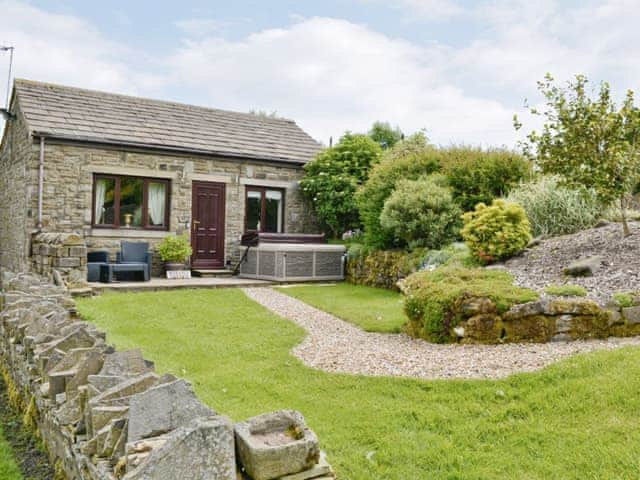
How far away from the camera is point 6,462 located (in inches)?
185

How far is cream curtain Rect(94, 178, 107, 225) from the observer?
14680 millimetres

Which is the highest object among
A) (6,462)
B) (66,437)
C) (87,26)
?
(87,26)

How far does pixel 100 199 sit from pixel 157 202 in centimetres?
150

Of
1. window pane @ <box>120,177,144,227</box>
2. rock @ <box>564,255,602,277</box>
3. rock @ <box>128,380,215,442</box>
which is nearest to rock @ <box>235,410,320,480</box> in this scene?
rock @ <box>128,380,215,442</box>

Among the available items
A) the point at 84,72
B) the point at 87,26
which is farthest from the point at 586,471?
the point at 84,72

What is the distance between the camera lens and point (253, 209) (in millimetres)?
16906

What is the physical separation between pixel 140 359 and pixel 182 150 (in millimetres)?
12279

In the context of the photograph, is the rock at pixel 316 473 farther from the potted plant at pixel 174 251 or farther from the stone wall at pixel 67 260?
the potted plant at pixel 174 251

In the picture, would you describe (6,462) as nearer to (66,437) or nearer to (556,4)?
(66,437)

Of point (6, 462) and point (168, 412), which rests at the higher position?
point (168, 412)

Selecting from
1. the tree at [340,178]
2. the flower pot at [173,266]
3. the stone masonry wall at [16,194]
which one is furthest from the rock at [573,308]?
the stone masonry wall at [16,194]

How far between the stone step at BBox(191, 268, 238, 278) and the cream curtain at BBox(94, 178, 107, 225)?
2.85 metres

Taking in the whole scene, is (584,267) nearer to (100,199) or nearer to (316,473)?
(316,473)

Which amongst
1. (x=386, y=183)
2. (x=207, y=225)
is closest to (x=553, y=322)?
(x=386, y=183)
